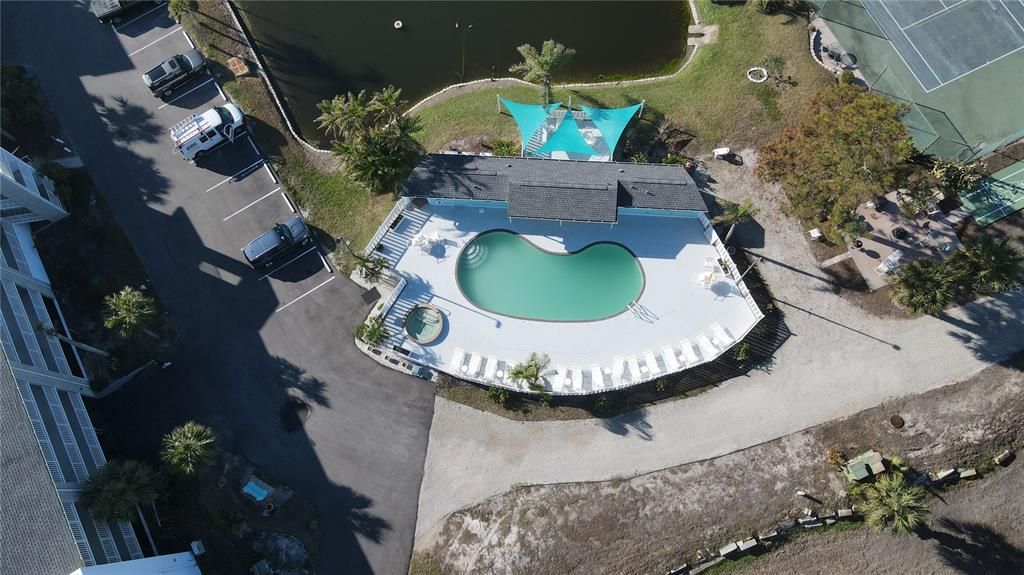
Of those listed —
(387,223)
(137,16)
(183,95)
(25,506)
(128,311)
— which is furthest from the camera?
(137,16)

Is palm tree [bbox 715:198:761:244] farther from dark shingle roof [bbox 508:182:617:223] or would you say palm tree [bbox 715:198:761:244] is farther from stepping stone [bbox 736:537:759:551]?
stepping stone [bbox 736:537:759:551]

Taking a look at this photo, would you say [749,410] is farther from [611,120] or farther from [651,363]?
[611,120]

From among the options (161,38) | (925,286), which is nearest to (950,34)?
(925,286)

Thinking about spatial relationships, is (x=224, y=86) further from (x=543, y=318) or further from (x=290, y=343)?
(x=543, y=318)

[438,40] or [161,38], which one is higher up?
[161,38]

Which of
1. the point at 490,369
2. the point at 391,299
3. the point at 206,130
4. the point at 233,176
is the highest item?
the point at 206,130

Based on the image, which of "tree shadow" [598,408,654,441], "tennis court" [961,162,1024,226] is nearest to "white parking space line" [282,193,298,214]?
"tree shadow" [598,408,654,441]

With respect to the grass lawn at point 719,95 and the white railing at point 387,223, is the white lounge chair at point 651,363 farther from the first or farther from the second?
the white railing at point 387,223

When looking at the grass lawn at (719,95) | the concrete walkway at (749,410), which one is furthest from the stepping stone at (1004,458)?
the grass lawn at (719,95)
